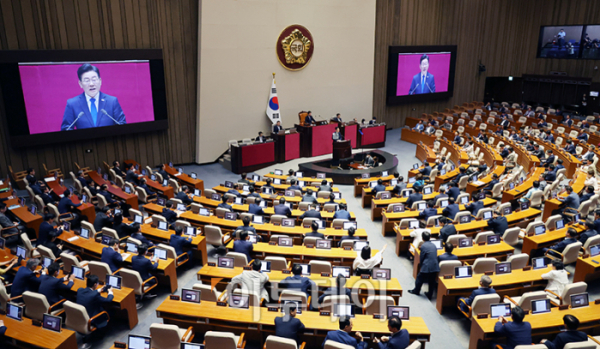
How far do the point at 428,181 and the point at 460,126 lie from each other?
823cm

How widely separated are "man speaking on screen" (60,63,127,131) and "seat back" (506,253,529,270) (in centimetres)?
1342

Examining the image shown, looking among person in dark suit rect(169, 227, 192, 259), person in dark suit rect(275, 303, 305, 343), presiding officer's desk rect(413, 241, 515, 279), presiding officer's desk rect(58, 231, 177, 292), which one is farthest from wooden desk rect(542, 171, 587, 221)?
presiding officer's desk rect(58, 231, 177, 292)

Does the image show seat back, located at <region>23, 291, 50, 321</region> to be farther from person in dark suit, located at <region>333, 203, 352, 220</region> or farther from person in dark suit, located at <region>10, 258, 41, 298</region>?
person in dark suit, located at <region>333, 203, 352, 220</region>

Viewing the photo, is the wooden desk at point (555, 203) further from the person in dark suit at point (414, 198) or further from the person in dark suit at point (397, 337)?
the person in dark suit at point (397, 337)

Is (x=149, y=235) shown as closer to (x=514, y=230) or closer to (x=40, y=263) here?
(x=40, y=263)

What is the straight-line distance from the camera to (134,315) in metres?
7.10

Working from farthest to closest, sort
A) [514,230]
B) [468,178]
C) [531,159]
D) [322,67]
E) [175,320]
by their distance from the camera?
[322,67]
[531,159]
[468,178]
[514,230]
[175,320]

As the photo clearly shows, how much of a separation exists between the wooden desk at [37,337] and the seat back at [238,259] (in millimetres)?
2849

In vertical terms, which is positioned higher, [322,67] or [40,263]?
[322,67]

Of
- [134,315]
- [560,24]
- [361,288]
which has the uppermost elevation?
[560,24]

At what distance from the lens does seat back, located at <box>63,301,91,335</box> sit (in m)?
6.25

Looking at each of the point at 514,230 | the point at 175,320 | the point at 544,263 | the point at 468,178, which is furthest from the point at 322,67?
the point at 175,320

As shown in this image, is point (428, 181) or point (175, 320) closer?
point (175, 320)

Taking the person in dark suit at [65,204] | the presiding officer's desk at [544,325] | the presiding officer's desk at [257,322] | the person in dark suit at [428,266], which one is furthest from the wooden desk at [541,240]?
the person in dark suit at [65,204]
